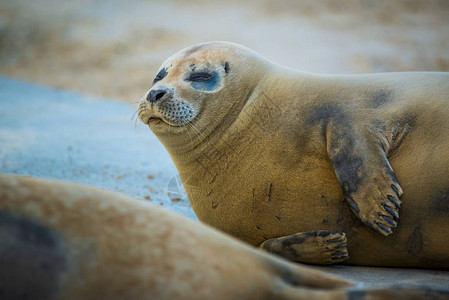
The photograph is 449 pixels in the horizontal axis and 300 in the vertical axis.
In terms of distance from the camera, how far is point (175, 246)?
1.31 meters

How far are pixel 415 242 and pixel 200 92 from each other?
49.6 inches

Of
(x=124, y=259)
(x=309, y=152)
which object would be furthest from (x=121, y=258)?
(x=309, y=152)

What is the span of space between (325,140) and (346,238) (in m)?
0.45

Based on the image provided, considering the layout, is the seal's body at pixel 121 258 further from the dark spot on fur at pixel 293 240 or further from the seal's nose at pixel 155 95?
the seal's nose at pixel 155 95

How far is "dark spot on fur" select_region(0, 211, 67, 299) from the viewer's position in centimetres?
119

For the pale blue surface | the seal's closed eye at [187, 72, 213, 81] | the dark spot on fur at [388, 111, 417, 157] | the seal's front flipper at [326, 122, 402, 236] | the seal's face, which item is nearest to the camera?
the seal's front flipper at [326, 122, 402, 236]

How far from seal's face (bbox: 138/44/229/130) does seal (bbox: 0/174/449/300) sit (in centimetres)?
128

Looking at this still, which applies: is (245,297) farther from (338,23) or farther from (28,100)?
(338,23)

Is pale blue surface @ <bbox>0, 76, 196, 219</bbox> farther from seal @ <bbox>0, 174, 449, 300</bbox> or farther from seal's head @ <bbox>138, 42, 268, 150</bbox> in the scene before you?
seal @ <bbox>0, 174, 449, 300</bbox>

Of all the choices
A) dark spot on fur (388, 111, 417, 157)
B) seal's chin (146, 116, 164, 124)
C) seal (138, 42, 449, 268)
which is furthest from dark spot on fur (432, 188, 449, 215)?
seal's chin (146, 116, 164, 124)

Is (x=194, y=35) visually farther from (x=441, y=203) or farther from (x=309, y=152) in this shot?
(x=441, y=203)

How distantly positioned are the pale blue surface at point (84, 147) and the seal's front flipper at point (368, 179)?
118 cm

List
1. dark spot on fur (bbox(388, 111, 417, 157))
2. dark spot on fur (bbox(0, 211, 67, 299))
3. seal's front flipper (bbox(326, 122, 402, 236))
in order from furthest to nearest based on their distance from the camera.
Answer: dark spot on fur (bbox(388, 111, 417, 157)) → seal's front flipper (bbox(326, 122, 402, 236)) → dark spot on fur (bbox(0, 211, 67, 299))

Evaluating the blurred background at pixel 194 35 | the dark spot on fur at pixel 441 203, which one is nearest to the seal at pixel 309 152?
the dark spot on fur at pixel 441 203
